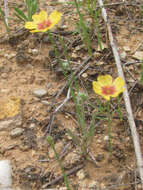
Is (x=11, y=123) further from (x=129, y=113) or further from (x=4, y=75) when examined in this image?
(x=129, y=113)

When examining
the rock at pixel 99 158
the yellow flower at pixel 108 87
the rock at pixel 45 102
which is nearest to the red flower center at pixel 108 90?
the yellow flower at pixel 108 87

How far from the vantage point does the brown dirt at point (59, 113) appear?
65.2 inches

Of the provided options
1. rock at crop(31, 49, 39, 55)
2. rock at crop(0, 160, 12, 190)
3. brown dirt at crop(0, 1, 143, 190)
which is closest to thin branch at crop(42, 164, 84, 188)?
brown dirt at crop(0, 1, 143, 190)

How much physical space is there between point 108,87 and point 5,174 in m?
A: 0.82

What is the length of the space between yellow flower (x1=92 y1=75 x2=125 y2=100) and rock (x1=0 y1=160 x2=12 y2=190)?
722 mm

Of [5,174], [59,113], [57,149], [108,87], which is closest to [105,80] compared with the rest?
[108,87]

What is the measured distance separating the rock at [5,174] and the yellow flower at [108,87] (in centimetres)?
72

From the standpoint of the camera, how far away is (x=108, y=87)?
1706 mm

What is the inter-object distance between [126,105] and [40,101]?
2.10 ft

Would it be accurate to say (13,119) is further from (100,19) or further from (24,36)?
(100,19)

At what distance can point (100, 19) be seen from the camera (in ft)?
8.40

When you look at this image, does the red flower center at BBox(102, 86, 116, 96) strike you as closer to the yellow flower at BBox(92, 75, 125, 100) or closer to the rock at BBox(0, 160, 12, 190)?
the yellow flower at BBox(92, 75, 125, 100)

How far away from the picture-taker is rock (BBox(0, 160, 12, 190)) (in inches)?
65.0

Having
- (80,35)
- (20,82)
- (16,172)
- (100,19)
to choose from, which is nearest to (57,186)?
(16,172)
